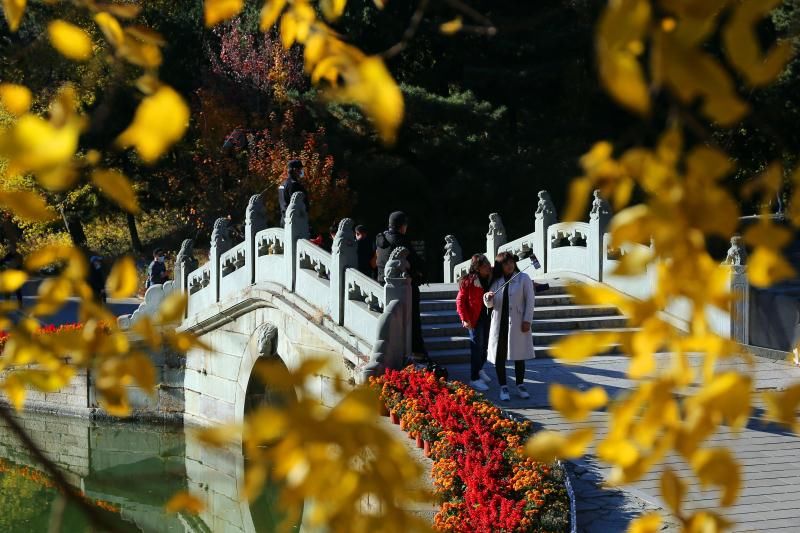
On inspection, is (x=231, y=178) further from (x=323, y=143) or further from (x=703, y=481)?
(x=703, y=481)

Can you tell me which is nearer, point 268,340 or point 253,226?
point 268,340

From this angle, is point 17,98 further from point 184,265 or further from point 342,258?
point 184,265

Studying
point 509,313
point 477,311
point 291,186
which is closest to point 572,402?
point 509,313

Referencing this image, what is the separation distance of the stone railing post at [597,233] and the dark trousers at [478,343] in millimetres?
4029

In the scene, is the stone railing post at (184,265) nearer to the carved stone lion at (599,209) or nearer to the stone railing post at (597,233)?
the stone railing post at (597,233)

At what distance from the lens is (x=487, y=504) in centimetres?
878

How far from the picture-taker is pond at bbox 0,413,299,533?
49.0 ft

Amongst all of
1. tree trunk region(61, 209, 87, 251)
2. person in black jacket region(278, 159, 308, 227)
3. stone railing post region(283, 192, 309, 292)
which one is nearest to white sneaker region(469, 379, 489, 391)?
stone railing post region(283, 192, 309, 292)

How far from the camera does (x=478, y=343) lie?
464 inches

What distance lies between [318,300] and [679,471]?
19.3 ft

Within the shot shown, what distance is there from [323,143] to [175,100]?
77.4 ft

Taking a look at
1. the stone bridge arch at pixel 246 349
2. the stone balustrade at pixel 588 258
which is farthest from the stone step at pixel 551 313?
the stone bridge arch at pixel 246 349

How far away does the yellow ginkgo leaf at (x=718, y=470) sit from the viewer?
5.88 feet

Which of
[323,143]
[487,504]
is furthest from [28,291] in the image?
[487,504]
